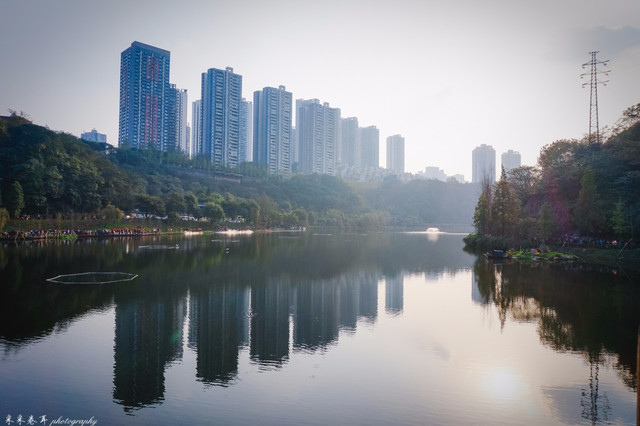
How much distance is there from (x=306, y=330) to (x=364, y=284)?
26.6ft

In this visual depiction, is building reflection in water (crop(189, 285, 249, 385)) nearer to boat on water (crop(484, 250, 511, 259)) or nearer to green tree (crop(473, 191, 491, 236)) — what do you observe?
boat on water (crop(484, 250, 511, 259))

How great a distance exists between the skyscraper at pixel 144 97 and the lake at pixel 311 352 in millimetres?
88722

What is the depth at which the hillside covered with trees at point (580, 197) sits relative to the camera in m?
31.0

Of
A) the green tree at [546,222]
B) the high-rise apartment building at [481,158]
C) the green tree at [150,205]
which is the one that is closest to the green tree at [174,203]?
the green tree at [150,205]

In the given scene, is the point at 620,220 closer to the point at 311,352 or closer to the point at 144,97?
the point at 311,352

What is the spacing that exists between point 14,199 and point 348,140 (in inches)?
5403

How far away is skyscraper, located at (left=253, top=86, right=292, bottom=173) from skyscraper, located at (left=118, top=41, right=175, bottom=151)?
23.9 m

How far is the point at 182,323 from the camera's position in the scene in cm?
1115

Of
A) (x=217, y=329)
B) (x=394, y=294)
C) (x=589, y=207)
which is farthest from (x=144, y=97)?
(x=217, y=329)

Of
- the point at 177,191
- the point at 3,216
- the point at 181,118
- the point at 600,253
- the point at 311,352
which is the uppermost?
the point at 181,118

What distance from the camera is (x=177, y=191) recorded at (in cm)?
7162

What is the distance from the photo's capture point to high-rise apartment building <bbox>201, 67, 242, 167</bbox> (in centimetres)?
10088

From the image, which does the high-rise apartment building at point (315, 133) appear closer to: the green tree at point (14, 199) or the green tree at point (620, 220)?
the green tree at point (14, 199)

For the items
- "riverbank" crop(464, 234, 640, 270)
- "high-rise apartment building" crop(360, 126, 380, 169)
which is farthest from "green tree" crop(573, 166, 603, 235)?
"high-rise apartment building" crop(360, 126, 380, 169)
